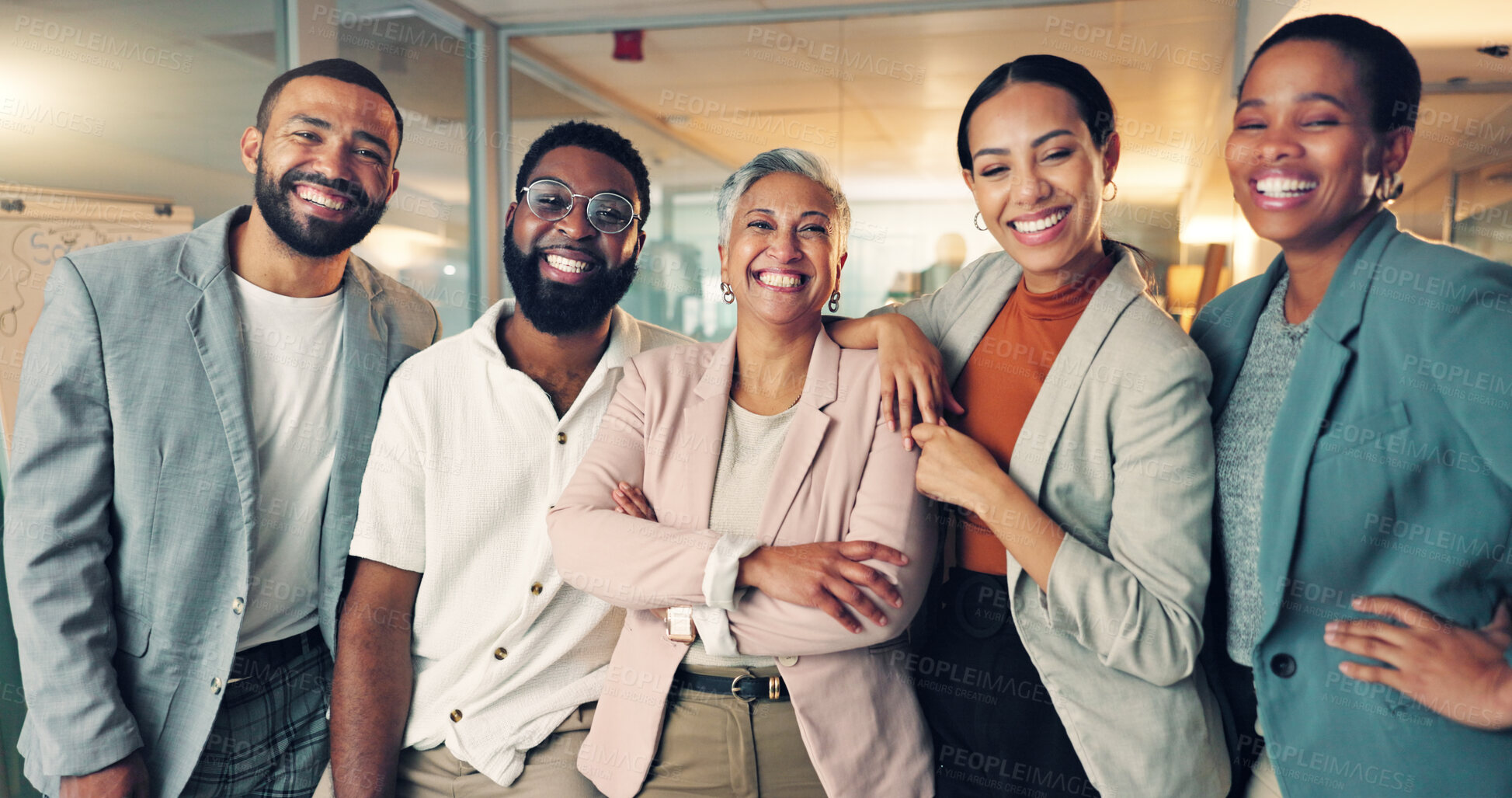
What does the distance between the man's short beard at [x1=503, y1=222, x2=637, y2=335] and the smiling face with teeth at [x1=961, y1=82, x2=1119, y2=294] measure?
3.04 feet

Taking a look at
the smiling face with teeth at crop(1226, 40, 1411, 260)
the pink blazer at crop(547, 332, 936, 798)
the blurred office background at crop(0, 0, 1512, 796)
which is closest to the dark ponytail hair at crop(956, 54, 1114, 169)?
the smiling face with teeth at crop(1226, 40, 1411, 260)

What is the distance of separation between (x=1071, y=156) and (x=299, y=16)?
3375 millimetres

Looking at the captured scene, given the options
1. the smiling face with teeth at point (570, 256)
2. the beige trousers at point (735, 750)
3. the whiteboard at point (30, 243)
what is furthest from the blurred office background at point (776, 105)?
the beige trousers at point (735, 750)

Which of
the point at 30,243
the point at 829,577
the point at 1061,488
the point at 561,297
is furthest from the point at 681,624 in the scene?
the point at 30,243

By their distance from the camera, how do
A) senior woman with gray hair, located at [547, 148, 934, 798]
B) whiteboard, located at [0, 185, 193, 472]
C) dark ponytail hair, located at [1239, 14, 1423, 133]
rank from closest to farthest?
dark ponytail hair, located at [1239, 14, 1423, 133], senior woman with gray hair, located at [547, 148, 934, 798], whiteboard, located at [0, 185, 193, 472]

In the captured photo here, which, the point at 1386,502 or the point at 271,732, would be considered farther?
the point at 271,732

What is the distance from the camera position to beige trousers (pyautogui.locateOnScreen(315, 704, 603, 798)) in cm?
183

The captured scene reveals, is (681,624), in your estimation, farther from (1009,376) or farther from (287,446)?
(287,446)

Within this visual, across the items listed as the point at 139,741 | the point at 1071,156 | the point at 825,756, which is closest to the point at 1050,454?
the point at 1071,156

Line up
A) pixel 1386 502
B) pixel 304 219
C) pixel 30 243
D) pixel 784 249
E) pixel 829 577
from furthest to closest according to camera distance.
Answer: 1. pixel 30 243
2. pixel 304 219
3. pixel 784 249
4. pixel 829 577
5. pixel 1386 502

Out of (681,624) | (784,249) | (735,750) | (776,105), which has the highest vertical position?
(776,105)

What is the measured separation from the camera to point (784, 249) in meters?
1.74

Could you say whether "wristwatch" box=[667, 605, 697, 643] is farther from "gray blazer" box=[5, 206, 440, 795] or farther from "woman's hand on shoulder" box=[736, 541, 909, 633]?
"gray blazer" box=[5, 206, 440, 795]

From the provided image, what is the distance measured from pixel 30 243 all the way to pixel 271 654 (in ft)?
4.78
